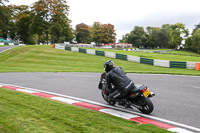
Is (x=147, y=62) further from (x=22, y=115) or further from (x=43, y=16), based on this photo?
(x=43, y=16)

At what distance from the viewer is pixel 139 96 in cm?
589

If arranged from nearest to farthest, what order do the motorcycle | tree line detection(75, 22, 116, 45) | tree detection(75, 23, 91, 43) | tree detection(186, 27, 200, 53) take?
the motorcycle < tree line detection(75, 22, 116, 45) < tree detection(186, 27, 200, 53) < tree detection(75, 23, 91, 43)

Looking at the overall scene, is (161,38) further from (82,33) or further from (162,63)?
(162,63)

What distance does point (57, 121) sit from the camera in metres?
4.71

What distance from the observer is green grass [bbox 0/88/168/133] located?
13.8 feet

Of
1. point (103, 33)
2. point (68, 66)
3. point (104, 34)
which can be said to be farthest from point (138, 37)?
point (68, 66)

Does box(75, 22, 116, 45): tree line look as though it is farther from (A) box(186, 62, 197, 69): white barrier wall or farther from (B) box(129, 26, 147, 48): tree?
(A) box(186, 62, 197, 69): white barrier wall

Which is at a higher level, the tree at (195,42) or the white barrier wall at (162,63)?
the tree at (195,42)

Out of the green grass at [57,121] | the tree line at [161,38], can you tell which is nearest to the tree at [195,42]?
the tree line at [161,38]

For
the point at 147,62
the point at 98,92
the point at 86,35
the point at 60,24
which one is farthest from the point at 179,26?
the point at 98,92

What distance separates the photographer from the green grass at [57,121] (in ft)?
Result: 13.8

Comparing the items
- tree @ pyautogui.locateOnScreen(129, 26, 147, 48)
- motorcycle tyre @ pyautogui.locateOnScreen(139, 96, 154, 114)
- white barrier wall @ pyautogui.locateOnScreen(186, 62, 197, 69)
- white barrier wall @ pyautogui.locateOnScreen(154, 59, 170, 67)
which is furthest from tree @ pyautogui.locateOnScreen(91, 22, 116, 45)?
motorcycle tyre @ pyautogui.locateOnScreen(139, 96, 154, 114)

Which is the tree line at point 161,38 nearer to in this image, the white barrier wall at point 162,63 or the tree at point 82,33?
the tree at point 82,33

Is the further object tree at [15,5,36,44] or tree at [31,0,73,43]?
tree at [15,5,36,44]
